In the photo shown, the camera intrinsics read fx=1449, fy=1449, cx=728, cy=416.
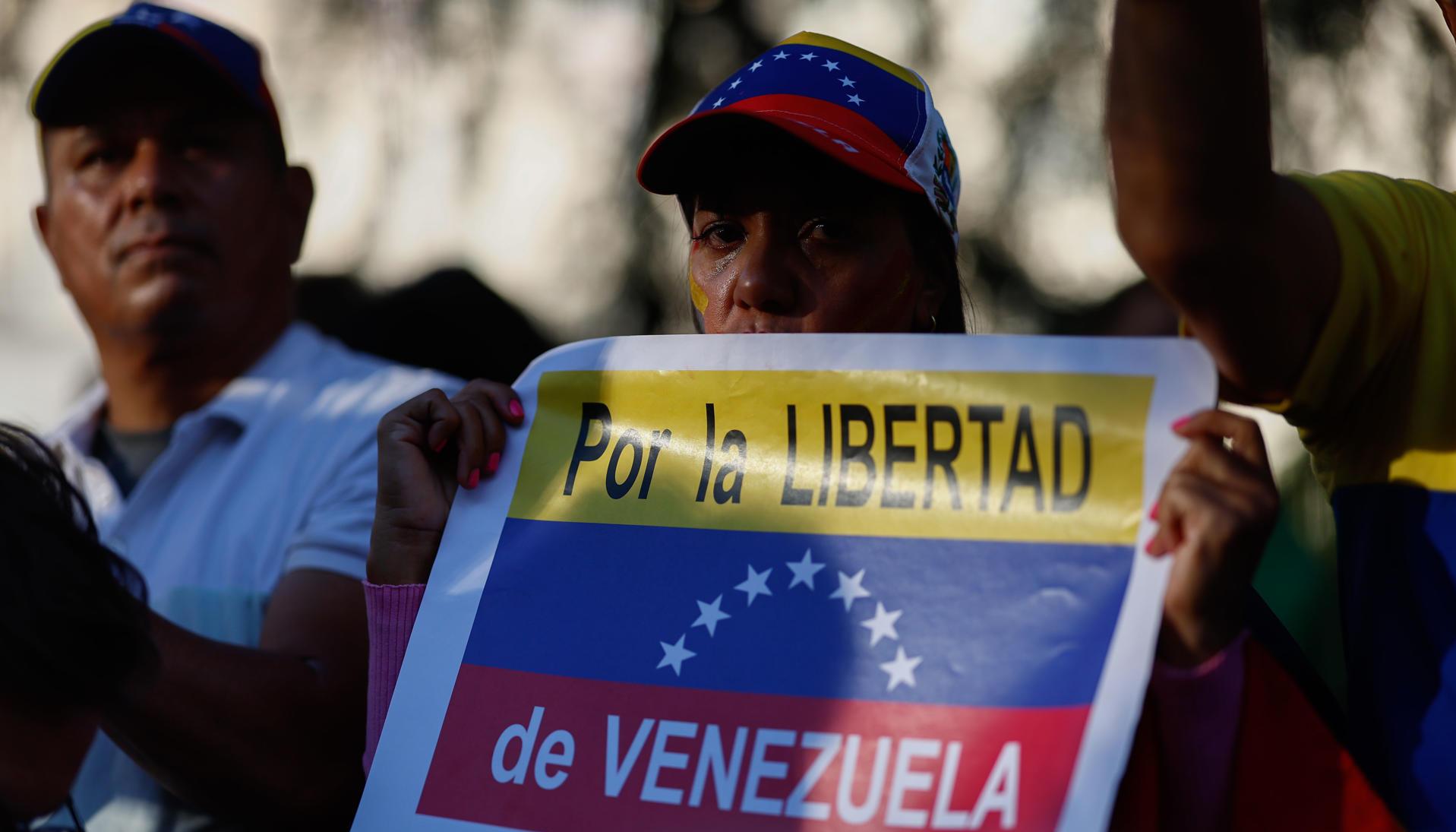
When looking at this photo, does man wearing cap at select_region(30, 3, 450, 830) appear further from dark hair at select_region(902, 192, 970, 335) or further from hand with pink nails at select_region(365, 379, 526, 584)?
dark hair at select_region(902, 192, 970, 335)

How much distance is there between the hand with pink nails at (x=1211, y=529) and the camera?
1350 mm

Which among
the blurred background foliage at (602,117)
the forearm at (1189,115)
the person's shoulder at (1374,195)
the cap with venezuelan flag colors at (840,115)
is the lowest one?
the blurred background foliage at (602,117)

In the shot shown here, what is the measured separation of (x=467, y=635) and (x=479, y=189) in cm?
532

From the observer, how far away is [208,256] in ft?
9.73

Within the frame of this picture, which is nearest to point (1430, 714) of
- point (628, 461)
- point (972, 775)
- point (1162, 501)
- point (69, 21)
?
point (1162, 501)

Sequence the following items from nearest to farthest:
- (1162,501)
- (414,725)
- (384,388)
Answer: (1162,501) → (414,725) → (384,388)

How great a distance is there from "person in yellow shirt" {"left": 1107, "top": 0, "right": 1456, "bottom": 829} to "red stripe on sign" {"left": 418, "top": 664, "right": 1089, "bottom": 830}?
348 mm

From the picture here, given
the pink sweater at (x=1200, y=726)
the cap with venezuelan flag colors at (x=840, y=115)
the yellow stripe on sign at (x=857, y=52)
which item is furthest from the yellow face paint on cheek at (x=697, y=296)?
the pink sweater at (x=1200, y=726)

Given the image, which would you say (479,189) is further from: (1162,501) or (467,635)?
(1162,501)

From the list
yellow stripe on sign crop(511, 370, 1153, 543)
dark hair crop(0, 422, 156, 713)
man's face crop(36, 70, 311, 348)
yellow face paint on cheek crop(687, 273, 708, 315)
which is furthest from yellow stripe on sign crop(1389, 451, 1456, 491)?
man's face crop(36, 70, 311, 348)

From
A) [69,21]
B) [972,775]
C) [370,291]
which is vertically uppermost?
[972,775]

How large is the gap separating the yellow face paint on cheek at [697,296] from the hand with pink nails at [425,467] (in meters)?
0.29

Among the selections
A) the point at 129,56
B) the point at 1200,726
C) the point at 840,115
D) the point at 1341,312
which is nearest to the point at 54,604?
the point at 840,115

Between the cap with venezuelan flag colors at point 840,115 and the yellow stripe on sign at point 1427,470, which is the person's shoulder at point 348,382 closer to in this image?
the cap with venezuelan flag colors at point 840,115
